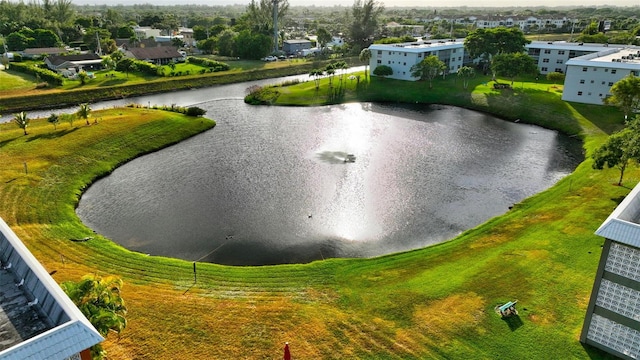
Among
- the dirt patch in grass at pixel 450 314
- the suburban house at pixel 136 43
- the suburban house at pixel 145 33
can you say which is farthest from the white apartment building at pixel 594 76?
the suburban house at pixel 145 33

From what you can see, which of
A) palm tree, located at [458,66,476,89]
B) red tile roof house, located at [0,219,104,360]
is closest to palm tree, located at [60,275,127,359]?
red tile roof house, located at [0,219,104,360]

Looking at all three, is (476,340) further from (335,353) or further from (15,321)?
(15,321)

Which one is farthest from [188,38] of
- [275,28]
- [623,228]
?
[623,228]

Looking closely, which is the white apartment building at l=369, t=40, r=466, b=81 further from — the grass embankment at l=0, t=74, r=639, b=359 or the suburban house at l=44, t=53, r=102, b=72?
the suburban house at l=44, t=53, r=102, b=72

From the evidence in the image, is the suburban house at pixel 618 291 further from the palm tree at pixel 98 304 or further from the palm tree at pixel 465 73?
the palm tree at pixel 465 73

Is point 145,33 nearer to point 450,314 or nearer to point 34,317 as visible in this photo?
point 450,314

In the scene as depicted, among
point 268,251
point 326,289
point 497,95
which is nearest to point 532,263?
point 326,289
